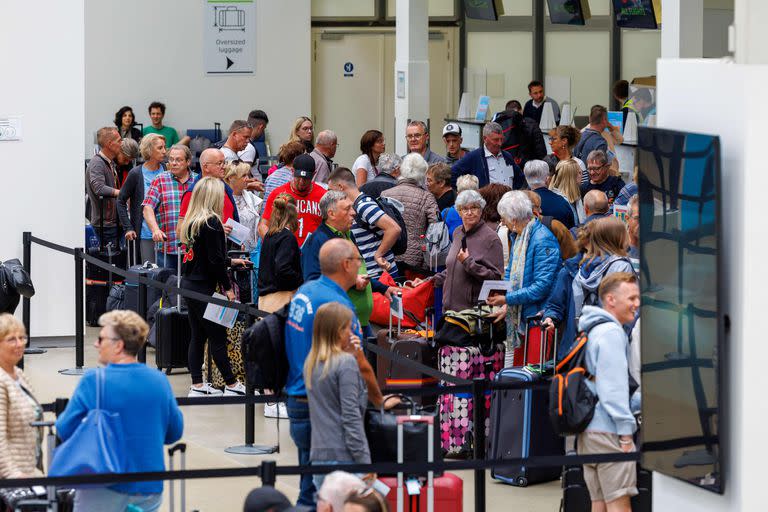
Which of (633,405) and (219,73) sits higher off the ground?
(219,73)

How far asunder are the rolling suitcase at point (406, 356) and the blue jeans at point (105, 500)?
3.14m

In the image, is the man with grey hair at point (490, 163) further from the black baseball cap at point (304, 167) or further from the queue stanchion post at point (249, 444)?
the queue stanchion post at point (249, 444)

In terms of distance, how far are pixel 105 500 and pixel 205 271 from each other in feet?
13.8

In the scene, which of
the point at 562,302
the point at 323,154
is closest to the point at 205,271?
the point at 562,302

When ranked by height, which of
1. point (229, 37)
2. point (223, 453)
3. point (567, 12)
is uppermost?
point (567, 12)

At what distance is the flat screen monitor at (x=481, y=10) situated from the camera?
2112 cm

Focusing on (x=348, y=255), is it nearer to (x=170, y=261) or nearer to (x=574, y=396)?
(x=574, y=396)

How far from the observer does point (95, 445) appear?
5.79 m

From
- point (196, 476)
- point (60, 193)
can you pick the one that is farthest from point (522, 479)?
point (60, 193)

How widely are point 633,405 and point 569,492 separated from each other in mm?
710

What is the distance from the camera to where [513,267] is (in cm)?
882

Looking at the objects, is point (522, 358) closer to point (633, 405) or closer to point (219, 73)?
point (633, 405)

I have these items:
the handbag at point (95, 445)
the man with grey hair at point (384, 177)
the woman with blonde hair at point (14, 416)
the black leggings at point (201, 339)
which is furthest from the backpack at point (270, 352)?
the man with grey hair at point (384, 177)

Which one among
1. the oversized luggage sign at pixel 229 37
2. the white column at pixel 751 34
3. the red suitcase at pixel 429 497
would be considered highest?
the oversized luggage sign at pixel 229 37
